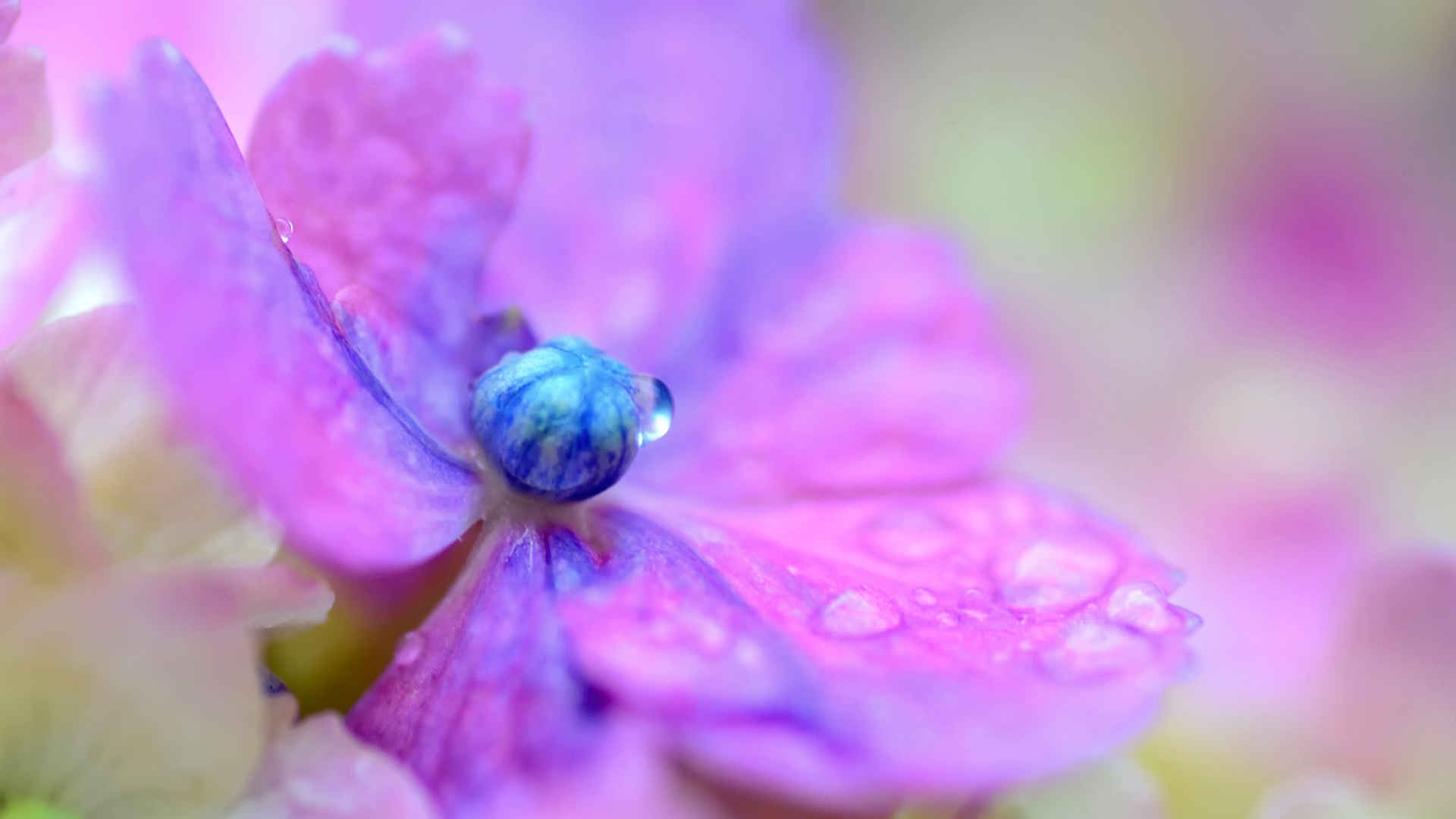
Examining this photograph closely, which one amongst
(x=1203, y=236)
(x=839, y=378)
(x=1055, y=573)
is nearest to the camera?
(x=1055, y=573)

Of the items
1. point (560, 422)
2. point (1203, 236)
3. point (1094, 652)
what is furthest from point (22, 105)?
point (1203, 236)

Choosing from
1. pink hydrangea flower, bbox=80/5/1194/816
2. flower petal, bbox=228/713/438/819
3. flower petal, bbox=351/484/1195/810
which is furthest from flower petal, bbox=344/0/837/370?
flower petal, bbox=228/713/438/819

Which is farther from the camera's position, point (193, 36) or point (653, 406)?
point (193, 36)

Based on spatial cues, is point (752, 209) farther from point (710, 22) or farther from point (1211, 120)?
point (1211, 120)

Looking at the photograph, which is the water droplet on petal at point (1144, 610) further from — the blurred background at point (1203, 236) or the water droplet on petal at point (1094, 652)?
the blurred background at point (1203, 236)

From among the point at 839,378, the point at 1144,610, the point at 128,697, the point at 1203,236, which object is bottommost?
the point at 128,697

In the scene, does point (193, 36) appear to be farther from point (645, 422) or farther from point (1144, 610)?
point (1144, 610)

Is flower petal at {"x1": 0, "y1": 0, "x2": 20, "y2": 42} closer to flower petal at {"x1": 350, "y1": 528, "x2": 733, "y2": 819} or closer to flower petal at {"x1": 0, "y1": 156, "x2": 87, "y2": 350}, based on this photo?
flower petal at {"x1": 0, "y1": 156, "x2": 87, "y2": 350}
